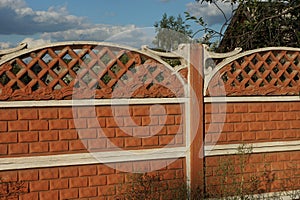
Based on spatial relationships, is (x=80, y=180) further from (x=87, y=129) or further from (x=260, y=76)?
(x=260, y=76)

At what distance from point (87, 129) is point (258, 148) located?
2068mm

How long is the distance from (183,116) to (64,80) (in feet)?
4.30

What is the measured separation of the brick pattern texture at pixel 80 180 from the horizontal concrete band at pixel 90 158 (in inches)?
1.8

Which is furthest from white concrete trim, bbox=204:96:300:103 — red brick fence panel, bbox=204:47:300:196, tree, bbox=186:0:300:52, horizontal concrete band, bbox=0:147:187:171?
tree, bbox=186:0:300:52

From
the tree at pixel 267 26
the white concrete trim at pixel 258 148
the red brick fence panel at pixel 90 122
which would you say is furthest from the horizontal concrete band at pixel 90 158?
the tree at pixel 267 26

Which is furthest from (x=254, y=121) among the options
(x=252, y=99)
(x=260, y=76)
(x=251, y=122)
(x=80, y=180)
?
(x=80, y=180)

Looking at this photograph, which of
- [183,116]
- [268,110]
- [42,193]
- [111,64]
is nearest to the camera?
[42,193]

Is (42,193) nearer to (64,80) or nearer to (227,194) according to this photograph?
(64,80)

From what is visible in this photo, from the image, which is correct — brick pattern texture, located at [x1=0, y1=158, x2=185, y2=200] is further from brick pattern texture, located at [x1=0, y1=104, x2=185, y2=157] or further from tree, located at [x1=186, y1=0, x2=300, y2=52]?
tree, located at [x1=186, y1=0, x2=300, y2=52]

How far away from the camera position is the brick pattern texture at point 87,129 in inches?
162

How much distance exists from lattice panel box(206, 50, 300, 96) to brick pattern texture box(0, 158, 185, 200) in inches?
43.7

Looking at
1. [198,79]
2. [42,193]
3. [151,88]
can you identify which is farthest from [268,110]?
[42,193]

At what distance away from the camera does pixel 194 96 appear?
15.9 feet

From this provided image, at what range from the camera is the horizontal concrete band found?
13.5ft
